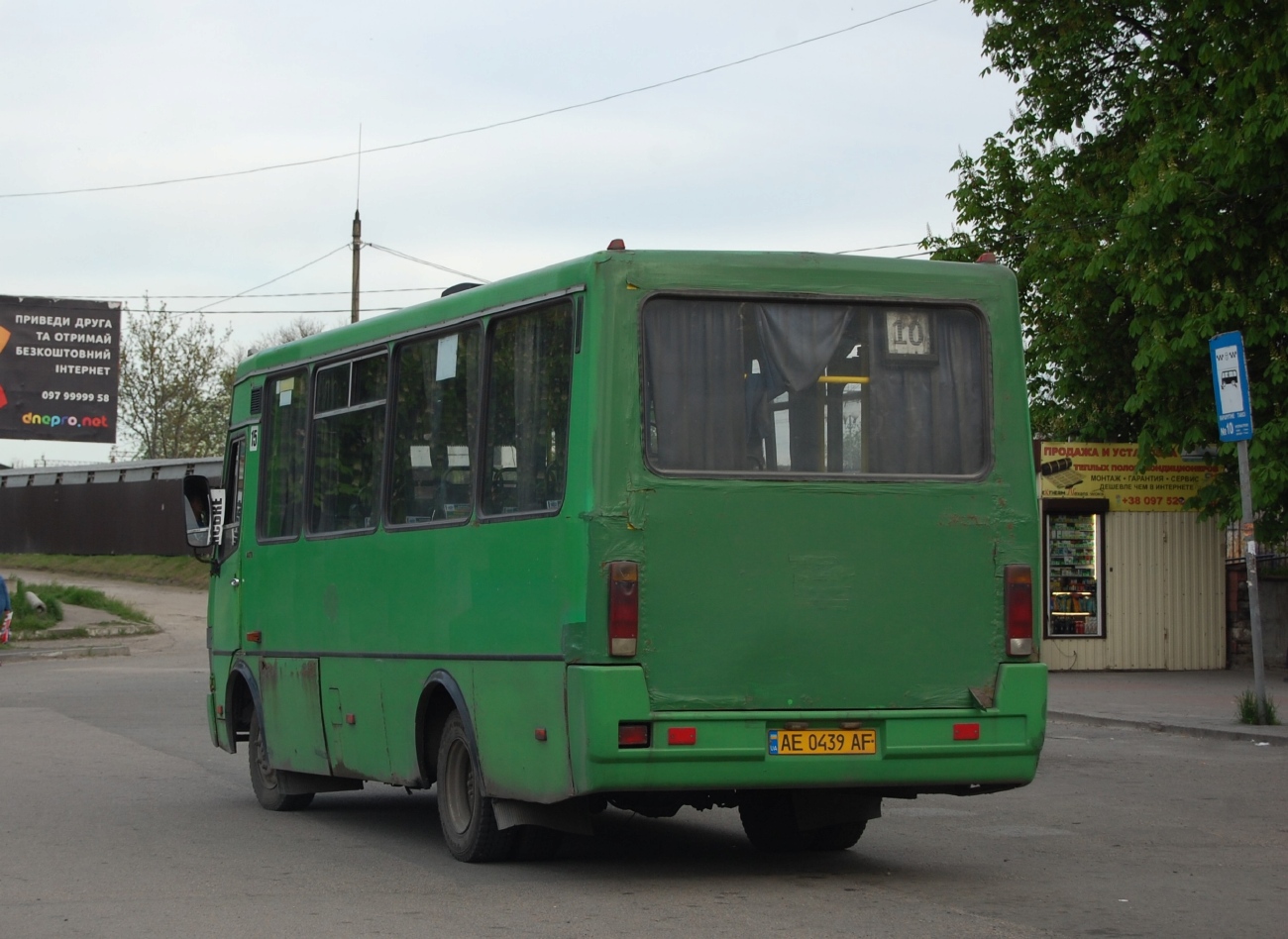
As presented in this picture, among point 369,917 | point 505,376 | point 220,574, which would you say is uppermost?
point 505,376

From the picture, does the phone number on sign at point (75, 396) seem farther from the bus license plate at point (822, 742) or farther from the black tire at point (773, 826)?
the bus license plate at point (822, 742)

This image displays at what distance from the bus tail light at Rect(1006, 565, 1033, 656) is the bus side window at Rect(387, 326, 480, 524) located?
8.78 ft

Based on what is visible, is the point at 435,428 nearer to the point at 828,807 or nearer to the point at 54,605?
the point at 828,807

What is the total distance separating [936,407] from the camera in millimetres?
Result: 9305

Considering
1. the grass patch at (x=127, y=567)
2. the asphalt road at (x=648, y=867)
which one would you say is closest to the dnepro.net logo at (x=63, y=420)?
the grass patch at (x=127, y=567)

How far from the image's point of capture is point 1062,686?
24984 millimetres

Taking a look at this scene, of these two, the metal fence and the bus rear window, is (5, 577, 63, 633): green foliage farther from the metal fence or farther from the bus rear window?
the bus rear window

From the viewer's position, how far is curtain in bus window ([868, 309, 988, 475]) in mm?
9195

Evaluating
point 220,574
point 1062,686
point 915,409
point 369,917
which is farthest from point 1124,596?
point 369,917

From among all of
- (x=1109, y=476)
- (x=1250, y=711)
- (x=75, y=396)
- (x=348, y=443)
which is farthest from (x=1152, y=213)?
(x=75, y=396)

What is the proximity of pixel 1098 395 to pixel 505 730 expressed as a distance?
22.6 m

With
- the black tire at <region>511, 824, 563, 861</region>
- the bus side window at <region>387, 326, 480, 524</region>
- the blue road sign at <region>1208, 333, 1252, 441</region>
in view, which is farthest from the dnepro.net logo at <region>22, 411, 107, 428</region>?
the black tire at <region>511, 824, 563, 861</region>

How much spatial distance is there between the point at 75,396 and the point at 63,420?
524 millimetres

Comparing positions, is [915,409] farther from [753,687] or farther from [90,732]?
[90,732]
